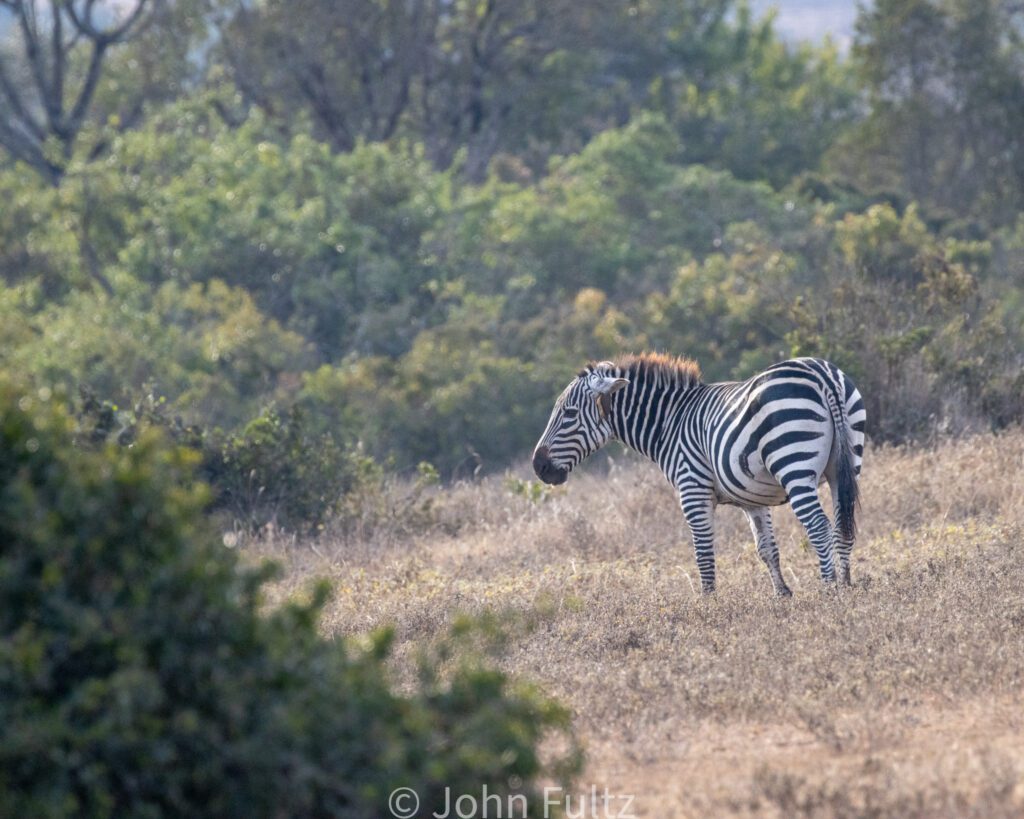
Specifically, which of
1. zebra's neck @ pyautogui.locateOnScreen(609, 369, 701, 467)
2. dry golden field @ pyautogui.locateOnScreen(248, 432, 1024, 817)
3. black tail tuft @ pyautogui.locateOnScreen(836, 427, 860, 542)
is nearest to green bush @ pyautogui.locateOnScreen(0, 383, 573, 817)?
dry golden field @ pyautogui.locateOnScreen(248, 432, 1024, 817)

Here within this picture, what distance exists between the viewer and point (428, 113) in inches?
1346

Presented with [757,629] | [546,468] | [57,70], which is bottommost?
[757,629]

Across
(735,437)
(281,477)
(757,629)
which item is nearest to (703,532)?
(735,437)

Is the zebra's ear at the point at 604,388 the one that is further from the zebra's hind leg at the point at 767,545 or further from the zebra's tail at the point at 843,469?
the zebra's tail at the point at 843,469

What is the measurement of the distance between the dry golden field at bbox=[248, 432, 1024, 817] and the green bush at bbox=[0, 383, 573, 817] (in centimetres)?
84

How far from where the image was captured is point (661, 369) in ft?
31.9

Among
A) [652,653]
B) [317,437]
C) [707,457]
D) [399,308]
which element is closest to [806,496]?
[707,457]

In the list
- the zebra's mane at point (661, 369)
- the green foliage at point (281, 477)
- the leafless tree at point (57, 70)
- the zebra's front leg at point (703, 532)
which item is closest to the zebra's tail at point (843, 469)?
the zebra's front leg at point (703, 532)

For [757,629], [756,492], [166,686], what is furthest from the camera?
[756,492]

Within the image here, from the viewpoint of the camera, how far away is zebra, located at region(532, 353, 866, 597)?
8.35m

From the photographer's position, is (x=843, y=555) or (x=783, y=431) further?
(x=843, y=555)

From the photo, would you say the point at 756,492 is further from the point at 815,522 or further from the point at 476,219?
the point at 476,219

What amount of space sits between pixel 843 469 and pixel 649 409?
1.68 metres

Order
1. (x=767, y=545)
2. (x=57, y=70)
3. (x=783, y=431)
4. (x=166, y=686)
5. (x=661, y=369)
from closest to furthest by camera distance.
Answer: (x=166, y=686) < (x=783, y=431) < (x=767, y=545) < (x=661, y=369) < (x=57, y=70)
